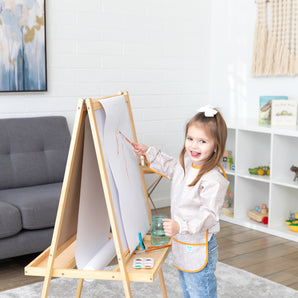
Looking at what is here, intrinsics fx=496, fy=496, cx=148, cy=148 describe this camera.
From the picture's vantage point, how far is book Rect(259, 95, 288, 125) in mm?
3857

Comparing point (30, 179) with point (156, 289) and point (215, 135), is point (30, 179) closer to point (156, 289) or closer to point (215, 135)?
point (156, 289)

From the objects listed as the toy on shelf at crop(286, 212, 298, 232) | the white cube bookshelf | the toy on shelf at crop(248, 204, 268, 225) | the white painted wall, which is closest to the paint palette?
the white cube bookshelf

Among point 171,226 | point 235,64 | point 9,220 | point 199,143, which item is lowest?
point 9,220

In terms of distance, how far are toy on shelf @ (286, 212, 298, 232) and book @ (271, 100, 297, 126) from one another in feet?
2.20

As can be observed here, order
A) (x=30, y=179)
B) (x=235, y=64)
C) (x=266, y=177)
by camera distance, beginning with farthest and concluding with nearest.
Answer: (x=235, y=64) < (x=266, y=177) < (x=30, y=179)

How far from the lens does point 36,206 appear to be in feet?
9.20

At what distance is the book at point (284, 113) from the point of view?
12.0 ft

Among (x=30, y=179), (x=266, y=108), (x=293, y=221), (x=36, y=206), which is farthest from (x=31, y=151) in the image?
(x=293, y=221)

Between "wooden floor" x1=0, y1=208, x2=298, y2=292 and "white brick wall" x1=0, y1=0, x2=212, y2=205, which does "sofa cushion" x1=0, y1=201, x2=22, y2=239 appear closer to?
"wooden floor" x1=0, y1=208, x2=298, y2=292

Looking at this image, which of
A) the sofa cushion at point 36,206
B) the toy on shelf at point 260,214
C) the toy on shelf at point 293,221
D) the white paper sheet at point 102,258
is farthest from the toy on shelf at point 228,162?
the white paper sheet at point 102,258

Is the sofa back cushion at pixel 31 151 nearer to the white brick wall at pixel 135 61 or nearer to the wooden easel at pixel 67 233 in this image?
the white brick wall at pixel 135 61

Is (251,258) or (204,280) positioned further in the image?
(251,258)

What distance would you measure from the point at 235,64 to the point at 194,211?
2.82 m

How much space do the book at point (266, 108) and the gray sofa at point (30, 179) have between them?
1516 mm
